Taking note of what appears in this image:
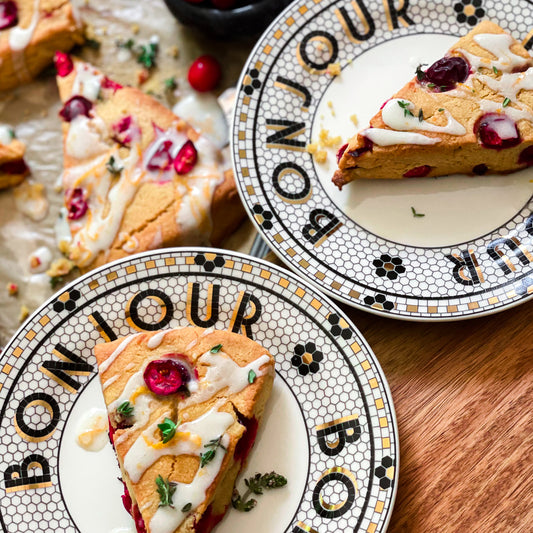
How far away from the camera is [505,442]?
2660 millimetres

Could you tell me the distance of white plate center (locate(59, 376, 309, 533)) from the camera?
255 centimetres

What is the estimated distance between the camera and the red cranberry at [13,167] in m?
3.50

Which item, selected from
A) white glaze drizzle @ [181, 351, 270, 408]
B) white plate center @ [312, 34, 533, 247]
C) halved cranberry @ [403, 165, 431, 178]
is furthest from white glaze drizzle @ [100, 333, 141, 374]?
halved cranberry @ [403, 165, 431, 178]

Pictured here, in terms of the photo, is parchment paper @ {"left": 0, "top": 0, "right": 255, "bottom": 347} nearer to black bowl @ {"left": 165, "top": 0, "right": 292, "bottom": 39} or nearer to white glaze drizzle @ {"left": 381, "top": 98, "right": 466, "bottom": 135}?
black bowl @ {"left": 165, "top": 0, "right": 292, "bottom": 39}

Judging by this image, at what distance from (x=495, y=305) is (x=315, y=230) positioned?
0.74m

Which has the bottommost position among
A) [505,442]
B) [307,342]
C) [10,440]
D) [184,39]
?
[10,440]

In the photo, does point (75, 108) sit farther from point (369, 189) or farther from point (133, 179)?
point (369, 189)

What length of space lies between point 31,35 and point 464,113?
7.05 feet

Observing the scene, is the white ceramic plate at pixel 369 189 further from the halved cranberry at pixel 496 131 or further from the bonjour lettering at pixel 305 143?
the halved cranberry at pixel 496 131

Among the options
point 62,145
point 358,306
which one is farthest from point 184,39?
point 358,306

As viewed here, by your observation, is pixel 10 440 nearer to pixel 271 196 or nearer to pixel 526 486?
pixel 271 196

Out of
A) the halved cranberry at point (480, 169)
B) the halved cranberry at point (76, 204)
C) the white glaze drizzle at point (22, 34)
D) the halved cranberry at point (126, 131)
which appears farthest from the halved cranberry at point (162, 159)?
the halved cranberry at point (480, 169)

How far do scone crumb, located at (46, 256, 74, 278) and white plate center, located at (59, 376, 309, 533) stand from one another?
880mm

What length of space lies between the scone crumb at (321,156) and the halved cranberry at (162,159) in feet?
2.31
